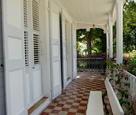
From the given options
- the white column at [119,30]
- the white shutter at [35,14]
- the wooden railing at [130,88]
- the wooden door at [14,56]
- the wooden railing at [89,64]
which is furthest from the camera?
the wooden railing at [89,64]

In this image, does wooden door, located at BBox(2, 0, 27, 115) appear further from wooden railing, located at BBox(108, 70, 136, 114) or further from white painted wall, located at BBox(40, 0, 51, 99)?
wooden railing, located at BBox(108, 70, 136, 114)

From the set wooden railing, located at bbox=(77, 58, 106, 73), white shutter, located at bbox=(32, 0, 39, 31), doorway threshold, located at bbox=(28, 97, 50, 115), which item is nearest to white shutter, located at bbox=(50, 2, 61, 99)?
doorway threshold, located at bbox=(28, 97, 50, 115)

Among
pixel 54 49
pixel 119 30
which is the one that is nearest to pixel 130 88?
pixel 119 30

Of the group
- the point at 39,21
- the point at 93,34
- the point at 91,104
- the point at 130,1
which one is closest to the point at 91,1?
the point at 39,21

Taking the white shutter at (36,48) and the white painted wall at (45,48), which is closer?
the white shutter at (36,48)

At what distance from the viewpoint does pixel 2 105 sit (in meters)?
2.02

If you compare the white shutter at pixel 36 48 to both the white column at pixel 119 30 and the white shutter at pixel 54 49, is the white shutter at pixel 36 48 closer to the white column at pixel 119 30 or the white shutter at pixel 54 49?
the white shutter at pixel 54 49

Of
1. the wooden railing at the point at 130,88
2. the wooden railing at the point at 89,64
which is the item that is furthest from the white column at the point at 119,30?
the wooden railing at the point at 89,64

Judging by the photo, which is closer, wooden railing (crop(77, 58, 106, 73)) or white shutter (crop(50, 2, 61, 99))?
white shutter (crop(50, 2, 61, 99))

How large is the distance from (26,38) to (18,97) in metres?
1.37

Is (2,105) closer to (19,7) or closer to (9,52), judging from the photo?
(9,52)

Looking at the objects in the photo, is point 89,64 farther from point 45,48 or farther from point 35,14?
point 35,14

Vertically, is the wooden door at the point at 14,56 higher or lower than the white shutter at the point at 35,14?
lower

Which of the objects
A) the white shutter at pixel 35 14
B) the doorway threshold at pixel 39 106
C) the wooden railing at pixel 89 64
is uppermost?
the white shutter at pixel 35 14
